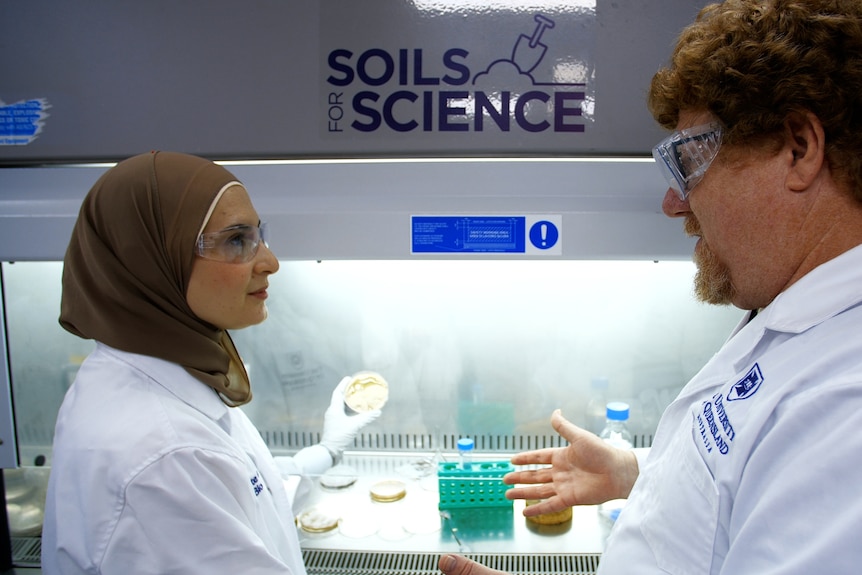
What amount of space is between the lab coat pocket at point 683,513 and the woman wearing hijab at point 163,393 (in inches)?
23.1

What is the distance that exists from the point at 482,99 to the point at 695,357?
95 cm

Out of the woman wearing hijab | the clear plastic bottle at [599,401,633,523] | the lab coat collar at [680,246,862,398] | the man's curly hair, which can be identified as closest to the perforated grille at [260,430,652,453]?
the clear plastic bottle at [599,401,633,523]

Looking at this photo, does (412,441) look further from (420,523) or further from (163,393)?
(163,393)

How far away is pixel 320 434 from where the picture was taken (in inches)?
68.3

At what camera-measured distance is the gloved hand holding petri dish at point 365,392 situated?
1.67 m

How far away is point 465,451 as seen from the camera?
165 centimetres

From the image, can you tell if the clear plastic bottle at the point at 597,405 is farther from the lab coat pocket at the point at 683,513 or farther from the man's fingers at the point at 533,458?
the lab coat pocket at the point at 683,513

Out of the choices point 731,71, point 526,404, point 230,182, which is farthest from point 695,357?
point 230,182

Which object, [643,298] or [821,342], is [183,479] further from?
[643,298]

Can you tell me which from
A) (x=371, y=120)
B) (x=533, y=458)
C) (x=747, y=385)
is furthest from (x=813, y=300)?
(x=371, y=120)

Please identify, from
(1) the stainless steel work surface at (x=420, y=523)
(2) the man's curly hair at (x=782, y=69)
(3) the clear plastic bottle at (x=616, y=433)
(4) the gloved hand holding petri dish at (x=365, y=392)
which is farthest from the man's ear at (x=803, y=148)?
(4) the gloved hand holding petri dish at (x=365, y=392)

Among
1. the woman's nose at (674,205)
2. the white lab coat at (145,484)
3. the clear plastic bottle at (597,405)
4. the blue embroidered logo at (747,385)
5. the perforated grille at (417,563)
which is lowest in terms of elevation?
the perforated grille at (417,563)

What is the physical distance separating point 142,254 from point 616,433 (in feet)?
4.16

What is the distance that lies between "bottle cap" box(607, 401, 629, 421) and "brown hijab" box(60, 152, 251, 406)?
106cm
